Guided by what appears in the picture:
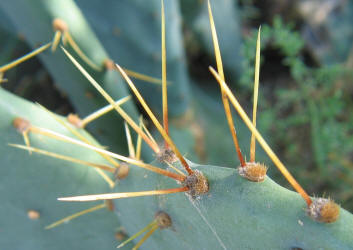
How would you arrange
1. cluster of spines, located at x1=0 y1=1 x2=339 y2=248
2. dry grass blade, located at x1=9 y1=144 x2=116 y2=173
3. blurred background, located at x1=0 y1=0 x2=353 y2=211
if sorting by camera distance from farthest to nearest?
blurred background, located at x1=0 y1=0 x2=353 y2=211 < dry grass blade, located at x1=9 y1=144 x2=116 y2=173 < cluster of spines, located at x1=0 y1=1 x2=339 y2=248

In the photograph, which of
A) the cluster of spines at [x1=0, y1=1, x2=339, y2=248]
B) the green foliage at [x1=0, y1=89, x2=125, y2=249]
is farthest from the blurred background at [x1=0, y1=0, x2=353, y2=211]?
the cluster of spines at [x1=0, y1=1, x2=339, y2=248]

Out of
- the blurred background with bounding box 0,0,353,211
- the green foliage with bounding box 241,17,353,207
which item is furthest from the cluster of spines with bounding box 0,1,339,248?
the green foliage with bounding box 241,17,353,207

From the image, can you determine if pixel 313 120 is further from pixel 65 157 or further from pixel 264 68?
pixel 65 157

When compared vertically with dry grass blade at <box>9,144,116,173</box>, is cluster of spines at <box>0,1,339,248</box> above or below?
above

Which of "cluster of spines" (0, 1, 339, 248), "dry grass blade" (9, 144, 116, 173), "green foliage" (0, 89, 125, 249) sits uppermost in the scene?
"cluster of spines" (0, 1, 339, 248)

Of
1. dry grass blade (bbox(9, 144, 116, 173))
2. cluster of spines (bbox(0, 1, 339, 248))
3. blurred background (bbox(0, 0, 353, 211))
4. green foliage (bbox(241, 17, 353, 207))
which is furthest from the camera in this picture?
green foliage (bbox(241, 17, 353, 207))

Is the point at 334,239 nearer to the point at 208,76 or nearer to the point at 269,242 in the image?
the point at 269,242

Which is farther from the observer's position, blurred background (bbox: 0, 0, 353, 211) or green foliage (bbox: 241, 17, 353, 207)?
green foliage (bbox: 241, 17, 353, 207)

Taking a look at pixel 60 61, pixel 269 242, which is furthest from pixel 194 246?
pixel 60 61

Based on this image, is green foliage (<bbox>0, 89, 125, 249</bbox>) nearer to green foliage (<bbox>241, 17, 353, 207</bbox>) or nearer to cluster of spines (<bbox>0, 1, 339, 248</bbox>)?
cluster of spines (<bbox>0, 1, 339, 248</bbox>)
